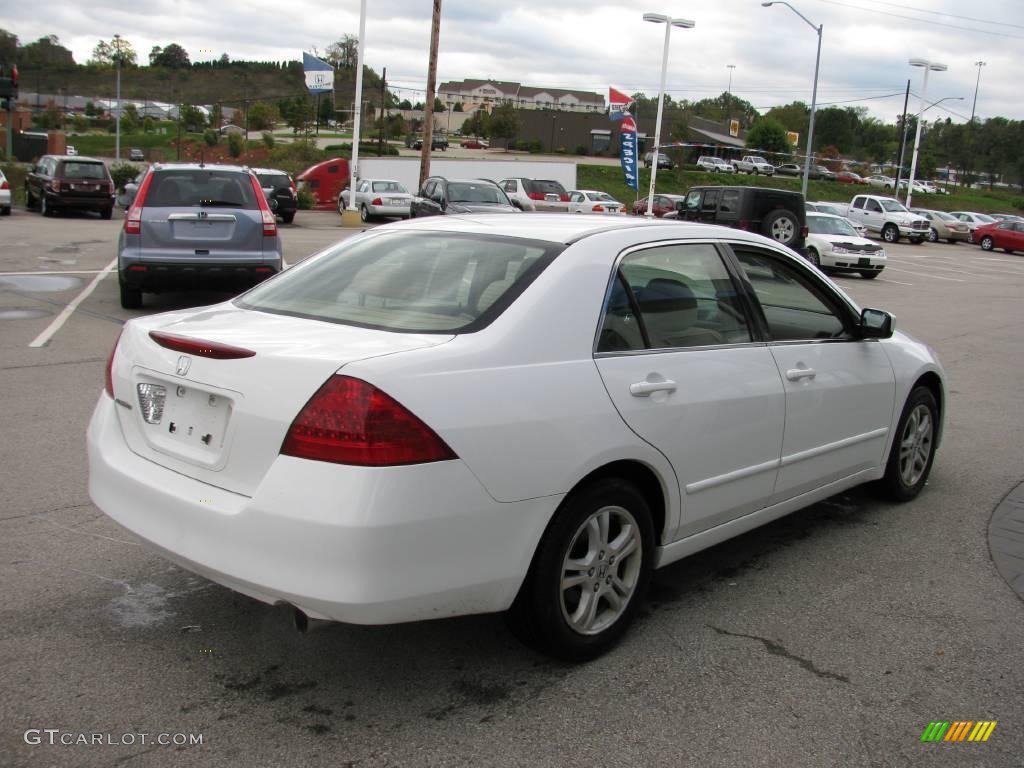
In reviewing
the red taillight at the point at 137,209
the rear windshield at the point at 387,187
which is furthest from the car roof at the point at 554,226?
the rear windshield at the point at 387,187

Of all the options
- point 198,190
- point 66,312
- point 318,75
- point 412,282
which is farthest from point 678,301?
point 318,75

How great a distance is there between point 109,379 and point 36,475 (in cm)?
208

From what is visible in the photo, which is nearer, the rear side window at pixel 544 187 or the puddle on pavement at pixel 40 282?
the puddle on pavement at pixel 40 282

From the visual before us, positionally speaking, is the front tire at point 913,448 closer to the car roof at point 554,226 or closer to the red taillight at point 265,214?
the car roof at point 554,226

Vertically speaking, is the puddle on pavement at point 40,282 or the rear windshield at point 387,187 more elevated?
the rear windshield at point 387,187

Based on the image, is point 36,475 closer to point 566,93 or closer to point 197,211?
point 197,211

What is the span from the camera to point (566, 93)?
183 meters

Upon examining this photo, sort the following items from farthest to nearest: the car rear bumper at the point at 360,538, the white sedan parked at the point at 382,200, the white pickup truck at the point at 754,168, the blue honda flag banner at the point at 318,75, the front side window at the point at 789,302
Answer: the white pickup truck at the point at 754,168
the blue honda flag banner at the point at 318,75
the white sedan parked at the point at 382,200
the front side window at the point at 789,302
the car rear bumper at the point at 360,538

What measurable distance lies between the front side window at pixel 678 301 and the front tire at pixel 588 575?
1.96 feet

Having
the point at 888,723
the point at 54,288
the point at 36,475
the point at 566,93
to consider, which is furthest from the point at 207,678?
the point at 566,93

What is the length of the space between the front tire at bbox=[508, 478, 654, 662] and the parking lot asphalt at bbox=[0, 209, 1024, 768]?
0.13m

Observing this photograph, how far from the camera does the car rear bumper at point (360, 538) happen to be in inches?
113

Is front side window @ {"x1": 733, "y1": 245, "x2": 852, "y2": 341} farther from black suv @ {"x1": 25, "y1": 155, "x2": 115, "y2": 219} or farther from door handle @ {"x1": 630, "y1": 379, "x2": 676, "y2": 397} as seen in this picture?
black suv @ {"x1": 25, "y1": 155, "x2": 115, "y2": 219}

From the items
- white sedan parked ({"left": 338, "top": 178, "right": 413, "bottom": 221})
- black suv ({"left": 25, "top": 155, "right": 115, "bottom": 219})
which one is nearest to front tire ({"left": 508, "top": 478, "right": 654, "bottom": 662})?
white sedan parked ({"left": 338, "top": 178, "right": 413, "bottom": 221})
